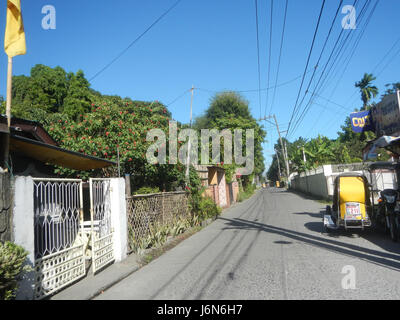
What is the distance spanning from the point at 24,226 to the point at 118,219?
3.26 metres

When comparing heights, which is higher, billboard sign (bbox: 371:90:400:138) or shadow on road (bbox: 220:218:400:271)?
billboard sign (bbox: 371:90:400:138)

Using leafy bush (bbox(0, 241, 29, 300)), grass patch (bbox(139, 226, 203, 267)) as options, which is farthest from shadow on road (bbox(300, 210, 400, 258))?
leafy bush (bbox(0, 241, 29, 300))

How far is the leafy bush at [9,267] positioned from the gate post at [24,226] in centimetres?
32

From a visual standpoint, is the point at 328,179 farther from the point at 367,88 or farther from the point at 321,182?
the point at 367,88

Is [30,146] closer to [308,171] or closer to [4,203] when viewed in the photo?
[4,203]

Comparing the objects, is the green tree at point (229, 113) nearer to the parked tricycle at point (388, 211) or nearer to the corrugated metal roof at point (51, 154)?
the parked tricycle at point (388, 211)

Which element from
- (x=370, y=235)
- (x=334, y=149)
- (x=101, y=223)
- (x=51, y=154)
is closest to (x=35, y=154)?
(x=51, y=154)

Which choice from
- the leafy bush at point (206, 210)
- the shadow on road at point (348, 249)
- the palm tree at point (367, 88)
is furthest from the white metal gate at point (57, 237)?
the palm tree at point (367, 88)

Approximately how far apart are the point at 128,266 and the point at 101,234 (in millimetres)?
949

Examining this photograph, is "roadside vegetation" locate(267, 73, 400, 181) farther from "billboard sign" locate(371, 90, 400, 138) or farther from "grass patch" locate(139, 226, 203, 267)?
"grass patch" locate(139, 226, 203, 267)

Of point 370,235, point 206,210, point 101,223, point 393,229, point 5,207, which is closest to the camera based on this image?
point 5,207

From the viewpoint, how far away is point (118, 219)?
7938mm

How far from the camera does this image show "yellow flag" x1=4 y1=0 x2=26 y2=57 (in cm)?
529

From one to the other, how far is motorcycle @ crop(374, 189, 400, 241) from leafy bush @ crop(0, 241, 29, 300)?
8.03 metres
